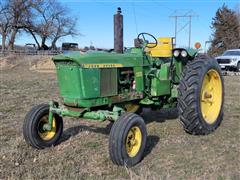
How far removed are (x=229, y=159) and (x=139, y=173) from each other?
132 centimetres

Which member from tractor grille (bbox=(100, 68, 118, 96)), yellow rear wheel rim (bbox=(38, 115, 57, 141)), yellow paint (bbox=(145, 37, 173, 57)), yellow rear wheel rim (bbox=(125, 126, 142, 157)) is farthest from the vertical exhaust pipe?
yellow rear wheel rim (bbox=(125, 126, 142, 157))

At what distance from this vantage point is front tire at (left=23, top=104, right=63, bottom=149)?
5.26 m

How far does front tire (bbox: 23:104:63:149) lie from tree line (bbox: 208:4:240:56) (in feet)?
155

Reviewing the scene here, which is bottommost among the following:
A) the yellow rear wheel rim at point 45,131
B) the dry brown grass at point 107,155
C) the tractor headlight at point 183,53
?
the dry brown grass at point 107,155

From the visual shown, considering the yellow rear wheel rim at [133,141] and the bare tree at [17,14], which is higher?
the bare tree at [17,14]

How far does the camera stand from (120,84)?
216 inches

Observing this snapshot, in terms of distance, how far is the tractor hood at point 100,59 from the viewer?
4.82 metres

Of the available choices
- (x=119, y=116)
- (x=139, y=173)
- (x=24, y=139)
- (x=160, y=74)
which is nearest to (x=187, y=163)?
(x=139, y=173)

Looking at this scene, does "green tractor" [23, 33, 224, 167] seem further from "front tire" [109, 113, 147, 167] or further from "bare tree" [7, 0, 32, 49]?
"bare tree" [7, 0, 32, 49]

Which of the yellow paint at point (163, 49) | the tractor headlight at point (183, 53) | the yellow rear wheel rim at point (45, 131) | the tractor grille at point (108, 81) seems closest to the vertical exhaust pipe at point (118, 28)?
Result: the yellow paint at point (163, 49)

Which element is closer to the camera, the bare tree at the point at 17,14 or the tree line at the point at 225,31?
the bare tree at the point at 17,14

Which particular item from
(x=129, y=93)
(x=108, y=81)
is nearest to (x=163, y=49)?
(x=129, y=93)

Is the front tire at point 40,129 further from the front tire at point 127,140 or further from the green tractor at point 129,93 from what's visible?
the front tire at point 127,140

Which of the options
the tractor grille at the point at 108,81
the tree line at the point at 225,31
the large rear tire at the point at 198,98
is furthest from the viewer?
the tree line at the point at 225,31
